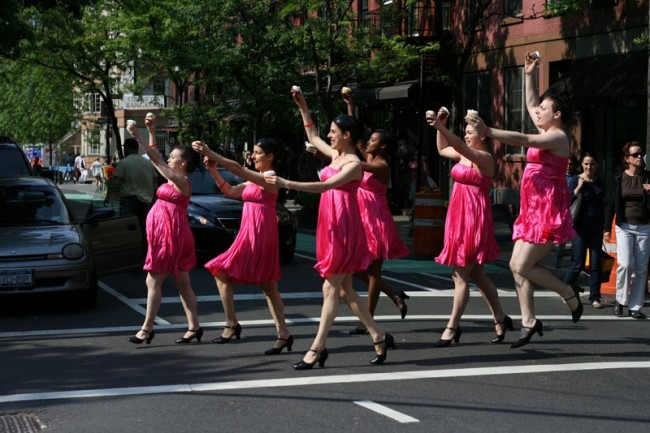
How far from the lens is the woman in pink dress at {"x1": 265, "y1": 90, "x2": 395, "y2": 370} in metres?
8.66

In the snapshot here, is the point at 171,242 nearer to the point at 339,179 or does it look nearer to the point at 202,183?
the point at 339,179

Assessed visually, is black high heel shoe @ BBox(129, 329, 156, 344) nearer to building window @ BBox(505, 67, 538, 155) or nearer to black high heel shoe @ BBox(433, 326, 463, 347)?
black high heel shoe @ BBox(433, 326, 463, 347)

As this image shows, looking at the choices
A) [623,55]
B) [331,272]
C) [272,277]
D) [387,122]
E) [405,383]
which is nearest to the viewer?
[405,383]

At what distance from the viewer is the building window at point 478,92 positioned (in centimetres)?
3053

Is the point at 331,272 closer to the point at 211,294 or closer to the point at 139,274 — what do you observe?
the point at 211,294

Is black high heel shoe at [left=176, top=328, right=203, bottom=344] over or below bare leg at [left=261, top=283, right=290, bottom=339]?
below

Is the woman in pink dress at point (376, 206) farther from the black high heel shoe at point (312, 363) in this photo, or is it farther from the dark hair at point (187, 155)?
the black high heel shoe at point (312, 363)

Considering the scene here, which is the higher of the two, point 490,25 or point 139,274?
point 490,25

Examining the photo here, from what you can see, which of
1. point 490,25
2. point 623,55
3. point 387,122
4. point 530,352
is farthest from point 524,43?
point 530,352

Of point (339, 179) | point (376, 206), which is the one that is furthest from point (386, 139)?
point (339, 179)

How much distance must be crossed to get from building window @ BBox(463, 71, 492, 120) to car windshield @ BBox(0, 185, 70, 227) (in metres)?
18.5

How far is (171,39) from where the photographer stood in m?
30.3

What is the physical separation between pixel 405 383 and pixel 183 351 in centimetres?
230

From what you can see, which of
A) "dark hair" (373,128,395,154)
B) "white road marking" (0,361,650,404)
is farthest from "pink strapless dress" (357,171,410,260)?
"white road marking" (0,361,650,404)
